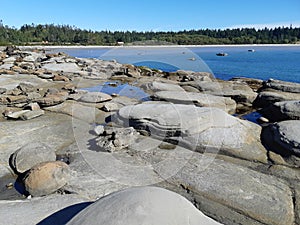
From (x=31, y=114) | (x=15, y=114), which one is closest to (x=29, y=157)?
(x=31, y=114)

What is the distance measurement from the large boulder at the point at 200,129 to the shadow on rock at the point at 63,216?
2.32 metres

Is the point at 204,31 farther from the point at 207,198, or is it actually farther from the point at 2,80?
the point at 207,198

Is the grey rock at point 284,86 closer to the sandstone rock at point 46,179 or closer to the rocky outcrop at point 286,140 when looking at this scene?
the rocky outcrop at point 286,140

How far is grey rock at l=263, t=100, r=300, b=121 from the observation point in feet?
20.3

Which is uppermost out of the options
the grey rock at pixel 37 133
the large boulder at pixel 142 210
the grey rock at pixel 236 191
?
the large boulder at pixel 142 210

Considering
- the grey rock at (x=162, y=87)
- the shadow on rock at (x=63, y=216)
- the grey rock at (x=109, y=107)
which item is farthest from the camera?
the grey rock at (x=162, y=87)

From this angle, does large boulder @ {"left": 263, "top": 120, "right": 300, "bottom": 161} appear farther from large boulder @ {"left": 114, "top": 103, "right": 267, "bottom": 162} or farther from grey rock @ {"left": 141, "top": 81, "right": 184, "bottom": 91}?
grey rock @ {"left": 141, "top": 81, "right": 184, "bottom": 91}

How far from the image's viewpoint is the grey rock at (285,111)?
6195 millimetres

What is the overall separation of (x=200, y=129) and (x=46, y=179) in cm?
272

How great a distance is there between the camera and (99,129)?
5402mm

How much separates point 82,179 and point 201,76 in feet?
34.8

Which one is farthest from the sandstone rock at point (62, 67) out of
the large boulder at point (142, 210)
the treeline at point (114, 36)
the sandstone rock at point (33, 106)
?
the treeline at point (114, 36)

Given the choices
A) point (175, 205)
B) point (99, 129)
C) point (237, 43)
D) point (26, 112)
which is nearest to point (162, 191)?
point (175, 205)

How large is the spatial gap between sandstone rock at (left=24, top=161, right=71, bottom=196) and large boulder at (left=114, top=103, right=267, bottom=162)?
200 cm
